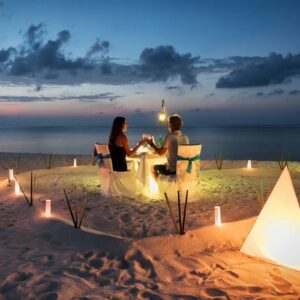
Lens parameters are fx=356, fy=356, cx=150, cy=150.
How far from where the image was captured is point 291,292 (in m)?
2.81

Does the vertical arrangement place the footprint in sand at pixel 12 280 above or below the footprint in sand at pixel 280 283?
below

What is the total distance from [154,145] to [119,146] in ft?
2.02

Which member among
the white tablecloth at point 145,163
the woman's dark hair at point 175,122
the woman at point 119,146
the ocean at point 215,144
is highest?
the woman's dark hair at point 175,122

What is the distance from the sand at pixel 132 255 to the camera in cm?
289

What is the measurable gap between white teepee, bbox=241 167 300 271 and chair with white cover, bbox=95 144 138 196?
2.98 meters

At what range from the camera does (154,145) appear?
600cm

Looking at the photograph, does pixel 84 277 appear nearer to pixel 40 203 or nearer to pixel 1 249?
pixel 1 249

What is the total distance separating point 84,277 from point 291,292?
1725 mm

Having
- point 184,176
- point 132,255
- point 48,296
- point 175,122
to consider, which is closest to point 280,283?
point 132,255

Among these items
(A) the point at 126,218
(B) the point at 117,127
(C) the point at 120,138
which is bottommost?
(A) the point at 126,218

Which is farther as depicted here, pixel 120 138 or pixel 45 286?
pixel 120 138

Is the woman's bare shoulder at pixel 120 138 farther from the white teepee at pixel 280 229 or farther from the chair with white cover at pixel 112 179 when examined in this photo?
the white teepee at pixel 280 229

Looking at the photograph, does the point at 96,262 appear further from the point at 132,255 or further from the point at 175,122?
the point at 175,122

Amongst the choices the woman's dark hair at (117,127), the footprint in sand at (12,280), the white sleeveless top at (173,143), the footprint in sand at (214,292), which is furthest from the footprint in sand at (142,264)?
the woman's dark hair at (117,127)
